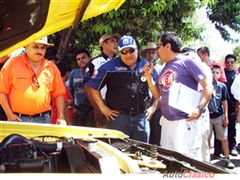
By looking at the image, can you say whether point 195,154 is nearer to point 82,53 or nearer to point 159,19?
point 82,53

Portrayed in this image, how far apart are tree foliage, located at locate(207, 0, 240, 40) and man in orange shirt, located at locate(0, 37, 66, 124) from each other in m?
7.47

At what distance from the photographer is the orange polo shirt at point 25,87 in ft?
14.4

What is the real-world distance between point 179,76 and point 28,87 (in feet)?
5.06

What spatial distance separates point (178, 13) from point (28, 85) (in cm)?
581

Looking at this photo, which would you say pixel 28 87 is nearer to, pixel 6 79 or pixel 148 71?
pixel 6 79

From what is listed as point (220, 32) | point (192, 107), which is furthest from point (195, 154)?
point (220, 32)

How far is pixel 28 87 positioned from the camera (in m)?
4.41

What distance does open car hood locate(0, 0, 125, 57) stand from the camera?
246 cm

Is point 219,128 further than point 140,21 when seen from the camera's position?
No

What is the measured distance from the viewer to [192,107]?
14.0 feet

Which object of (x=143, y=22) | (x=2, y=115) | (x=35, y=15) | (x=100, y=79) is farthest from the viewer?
(x=143, y=22)

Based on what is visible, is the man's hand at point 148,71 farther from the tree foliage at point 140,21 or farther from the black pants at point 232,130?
the tree foliage at point 140,21

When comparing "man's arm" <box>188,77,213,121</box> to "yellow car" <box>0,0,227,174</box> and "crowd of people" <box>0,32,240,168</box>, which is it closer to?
"crowd of people" <box>0,32,240,168</box>

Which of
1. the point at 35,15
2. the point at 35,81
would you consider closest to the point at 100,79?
the point at 35,81
